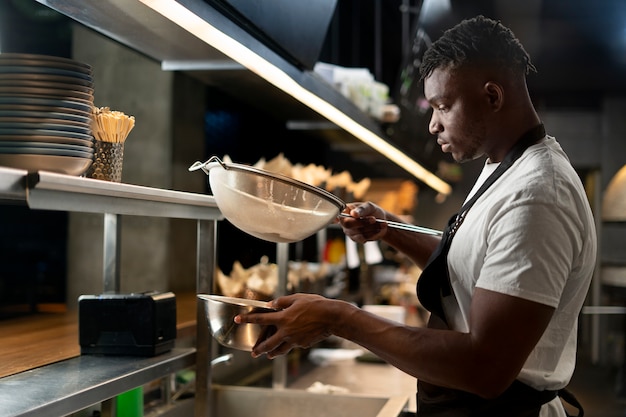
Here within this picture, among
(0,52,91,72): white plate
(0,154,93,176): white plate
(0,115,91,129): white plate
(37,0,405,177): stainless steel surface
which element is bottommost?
(0,154,93,176): white plate

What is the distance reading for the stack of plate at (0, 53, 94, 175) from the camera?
1.21 metres

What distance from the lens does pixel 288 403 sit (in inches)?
100.0

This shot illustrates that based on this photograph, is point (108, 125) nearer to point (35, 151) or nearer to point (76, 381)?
point (35, 151)

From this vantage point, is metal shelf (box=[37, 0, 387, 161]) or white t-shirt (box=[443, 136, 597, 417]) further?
metal shelf (box=[37, 0, 387, 161])

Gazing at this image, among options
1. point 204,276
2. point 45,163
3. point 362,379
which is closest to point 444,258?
point 204,276

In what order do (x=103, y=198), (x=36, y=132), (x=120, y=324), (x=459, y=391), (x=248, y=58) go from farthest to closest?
(x=248, y=58)
(x=120, y=324)
(x=459, y=391)
(x=103, y=198)
(x=36, y=132)

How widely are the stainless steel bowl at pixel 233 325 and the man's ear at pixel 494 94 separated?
627 millimetres

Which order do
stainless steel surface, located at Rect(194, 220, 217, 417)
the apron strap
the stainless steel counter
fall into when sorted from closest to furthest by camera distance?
1. the apron strap
2. stainless steel surface, located at Rect(194, 220, 217, 417)
3. the stainless steel counter

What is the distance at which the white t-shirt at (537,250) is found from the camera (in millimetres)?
1376

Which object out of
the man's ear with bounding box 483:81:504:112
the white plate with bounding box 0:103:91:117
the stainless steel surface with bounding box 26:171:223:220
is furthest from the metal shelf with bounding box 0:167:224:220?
the man's ear with bounding box 483:81:504:112

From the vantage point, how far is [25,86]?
1.25 m

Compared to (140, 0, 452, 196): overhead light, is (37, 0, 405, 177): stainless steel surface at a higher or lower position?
higher

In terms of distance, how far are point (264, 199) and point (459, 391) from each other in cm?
59

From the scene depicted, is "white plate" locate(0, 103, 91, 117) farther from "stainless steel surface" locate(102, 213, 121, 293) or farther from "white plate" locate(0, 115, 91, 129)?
"stainless steel surface" locate(102, 213, 121, 293)
